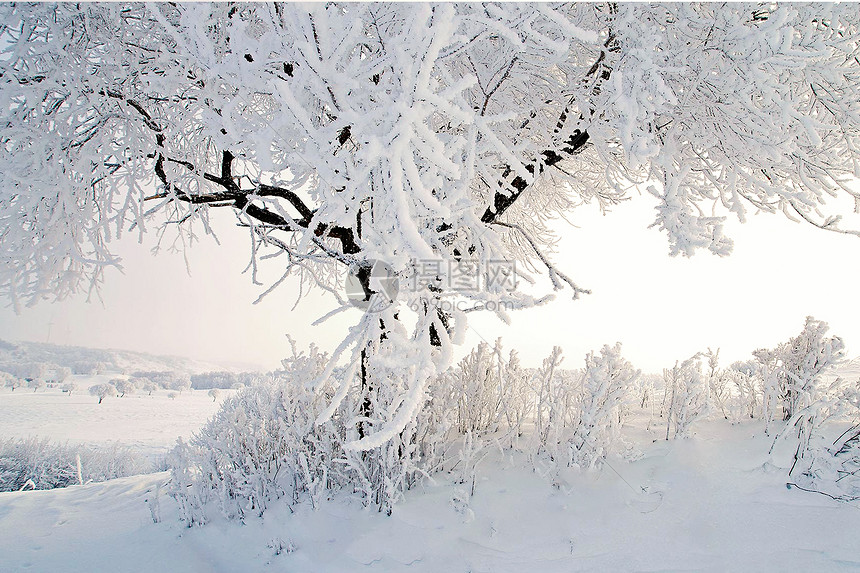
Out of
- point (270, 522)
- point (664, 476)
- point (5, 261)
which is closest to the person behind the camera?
point (664, 476)

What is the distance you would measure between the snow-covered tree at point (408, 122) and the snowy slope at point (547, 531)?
89cm

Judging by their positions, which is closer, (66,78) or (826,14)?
(826,14)

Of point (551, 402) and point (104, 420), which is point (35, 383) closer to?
point (104, 420)

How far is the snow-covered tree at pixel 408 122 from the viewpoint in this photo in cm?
147

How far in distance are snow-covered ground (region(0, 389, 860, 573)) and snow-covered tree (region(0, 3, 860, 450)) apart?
86 centimetres

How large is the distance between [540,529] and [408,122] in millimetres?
2980

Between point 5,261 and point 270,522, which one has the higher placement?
point 5,261

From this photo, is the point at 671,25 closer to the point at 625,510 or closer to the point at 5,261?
the point at 625,510

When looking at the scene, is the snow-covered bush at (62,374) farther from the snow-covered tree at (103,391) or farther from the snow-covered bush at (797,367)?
the snow-covered bush at (797,367)

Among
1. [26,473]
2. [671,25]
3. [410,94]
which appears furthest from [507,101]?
[26,473]

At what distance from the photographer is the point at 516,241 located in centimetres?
683

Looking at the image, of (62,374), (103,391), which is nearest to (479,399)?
(103,391)

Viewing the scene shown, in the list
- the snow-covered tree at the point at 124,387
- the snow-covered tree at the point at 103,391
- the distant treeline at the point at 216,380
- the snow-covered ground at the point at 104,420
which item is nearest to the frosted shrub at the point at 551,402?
the snow-covered ground at the point at 104,420

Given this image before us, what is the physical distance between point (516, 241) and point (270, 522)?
5051 mm
